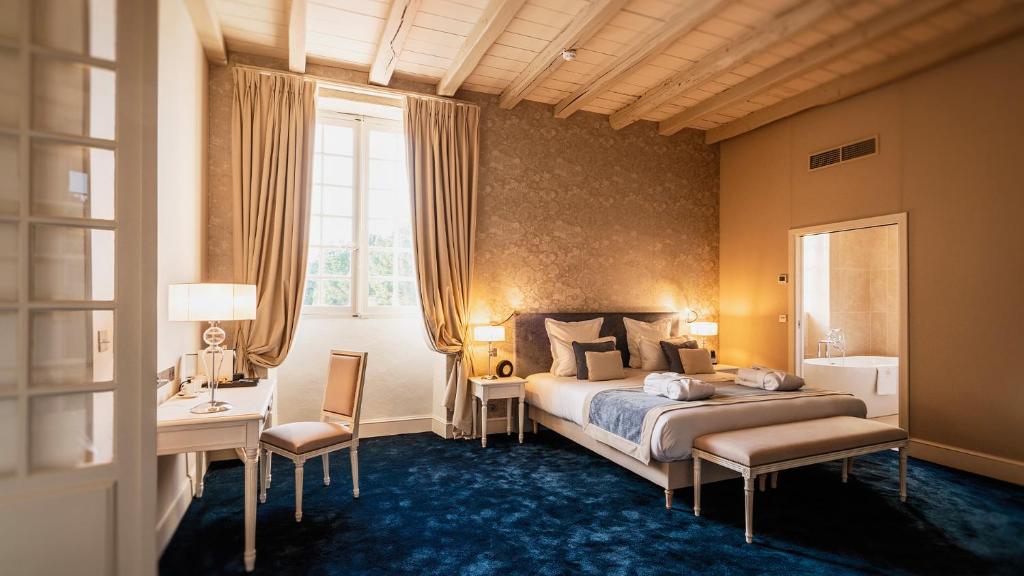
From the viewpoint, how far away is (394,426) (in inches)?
204

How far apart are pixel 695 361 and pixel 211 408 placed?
157 inches

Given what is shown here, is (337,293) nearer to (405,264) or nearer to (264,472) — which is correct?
(405,264)

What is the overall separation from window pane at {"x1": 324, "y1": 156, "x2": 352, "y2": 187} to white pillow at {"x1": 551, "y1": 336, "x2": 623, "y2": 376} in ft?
8.14

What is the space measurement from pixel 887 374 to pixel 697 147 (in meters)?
3.23

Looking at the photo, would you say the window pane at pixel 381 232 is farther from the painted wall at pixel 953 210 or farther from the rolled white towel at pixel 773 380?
the painted wall at pixel 953 210

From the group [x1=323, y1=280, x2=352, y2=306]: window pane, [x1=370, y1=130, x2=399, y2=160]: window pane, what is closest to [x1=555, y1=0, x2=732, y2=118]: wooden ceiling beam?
[x1=370, y1=130, x2=399, y2=160]: window pane

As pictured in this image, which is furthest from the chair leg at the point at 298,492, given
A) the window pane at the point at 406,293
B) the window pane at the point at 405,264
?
the window pane at the point at 405,264

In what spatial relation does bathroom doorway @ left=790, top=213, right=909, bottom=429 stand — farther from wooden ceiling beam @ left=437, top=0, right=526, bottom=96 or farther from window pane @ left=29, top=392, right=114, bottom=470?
window pane @ left=29, top=392, right=114, bottom=470

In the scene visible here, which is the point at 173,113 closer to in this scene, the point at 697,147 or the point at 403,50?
the point at 403,50

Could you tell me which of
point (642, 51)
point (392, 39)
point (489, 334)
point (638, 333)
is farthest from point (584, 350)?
point (392, 39)

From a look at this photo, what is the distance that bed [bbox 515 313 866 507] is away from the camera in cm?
335

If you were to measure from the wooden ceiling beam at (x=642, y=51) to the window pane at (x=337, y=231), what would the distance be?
7.85 ft

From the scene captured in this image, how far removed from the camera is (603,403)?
402 centimetres

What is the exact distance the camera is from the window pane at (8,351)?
5.07ft
